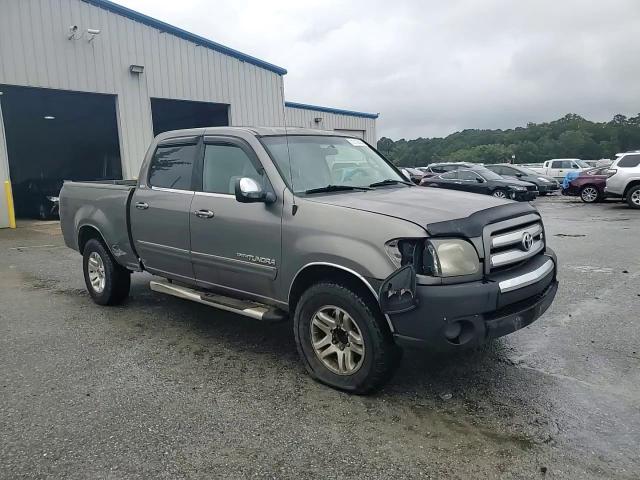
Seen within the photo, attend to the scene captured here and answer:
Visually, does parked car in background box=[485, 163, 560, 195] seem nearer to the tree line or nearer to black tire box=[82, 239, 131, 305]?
black tire box=[82, 239, 131, 305]

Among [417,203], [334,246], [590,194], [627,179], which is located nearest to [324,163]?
[417,203]

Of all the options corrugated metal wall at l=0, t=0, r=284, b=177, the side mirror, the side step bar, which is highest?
corrugated metal wall at l=0, t=0, r=284, b=177

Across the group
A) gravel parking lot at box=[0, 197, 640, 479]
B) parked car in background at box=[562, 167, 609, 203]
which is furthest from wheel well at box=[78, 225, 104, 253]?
parked car in background at box=[562, 167, 609, 203]

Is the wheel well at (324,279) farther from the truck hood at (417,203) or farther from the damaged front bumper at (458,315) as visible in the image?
the truck hood at (417,203)

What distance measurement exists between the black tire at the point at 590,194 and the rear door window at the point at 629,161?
7.23ft

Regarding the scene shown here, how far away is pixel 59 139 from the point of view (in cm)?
2603

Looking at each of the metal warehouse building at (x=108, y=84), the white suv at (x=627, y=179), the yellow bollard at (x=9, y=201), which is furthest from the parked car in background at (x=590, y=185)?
the yellow bollard at (x=9, y=201)

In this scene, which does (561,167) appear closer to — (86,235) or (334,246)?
(86,235)

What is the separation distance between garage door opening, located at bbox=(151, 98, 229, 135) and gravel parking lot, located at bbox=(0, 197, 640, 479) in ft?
49.9

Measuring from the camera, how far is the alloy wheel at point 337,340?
142 inches

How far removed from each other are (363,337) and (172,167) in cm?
281

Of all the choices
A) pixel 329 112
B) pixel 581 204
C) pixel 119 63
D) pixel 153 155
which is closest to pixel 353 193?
pixel 153 155

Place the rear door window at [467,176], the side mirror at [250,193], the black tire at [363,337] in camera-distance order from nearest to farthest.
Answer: the black tire at [363,337] → the side mirror at [250,193] → the rear door window at [467,176]

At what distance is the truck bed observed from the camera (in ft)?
18.4
